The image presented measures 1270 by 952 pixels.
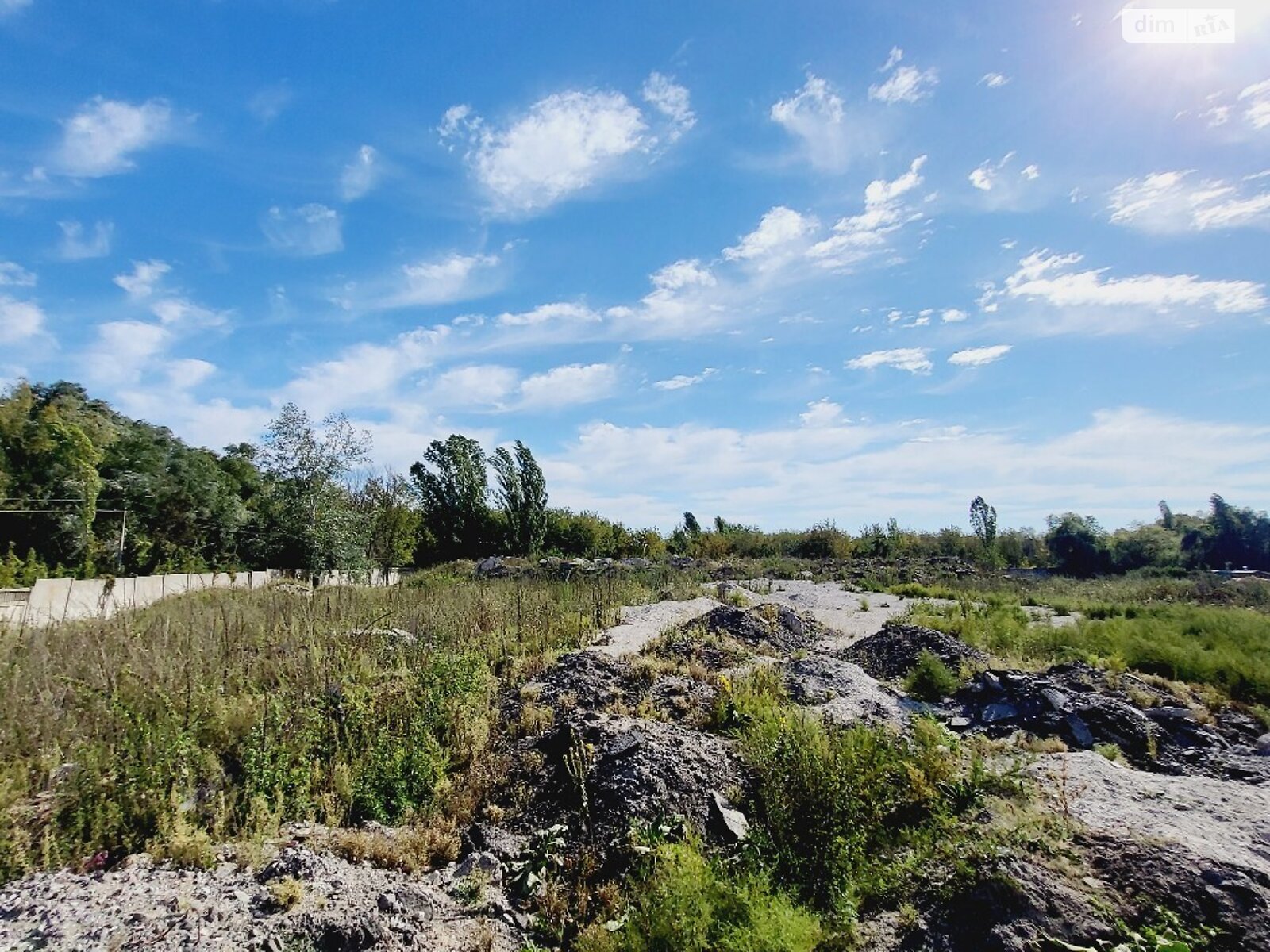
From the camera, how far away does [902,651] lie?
766cm

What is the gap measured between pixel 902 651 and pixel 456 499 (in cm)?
2300

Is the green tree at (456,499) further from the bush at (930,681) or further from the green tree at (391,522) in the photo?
the bush at (930,681)

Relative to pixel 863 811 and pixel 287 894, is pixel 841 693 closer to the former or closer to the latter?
pixel 863 811

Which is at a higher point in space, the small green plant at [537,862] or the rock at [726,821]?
the rock at [726,821]

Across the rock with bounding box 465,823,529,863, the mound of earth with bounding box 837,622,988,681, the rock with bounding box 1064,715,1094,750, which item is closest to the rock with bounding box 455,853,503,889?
the rock with bounding box 465,823,529,863

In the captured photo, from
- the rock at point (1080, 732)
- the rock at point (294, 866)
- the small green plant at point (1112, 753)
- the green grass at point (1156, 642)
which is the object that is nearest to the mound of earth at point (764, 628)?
the green grass at point (1156, 642)

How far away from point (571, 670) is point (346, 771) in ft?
8.19

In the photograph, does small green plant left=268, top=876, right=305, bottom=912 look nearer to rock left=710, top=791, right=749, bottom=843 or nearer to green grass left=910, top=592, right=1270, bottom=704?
rock left=710, top=791, right=749, bottom=843

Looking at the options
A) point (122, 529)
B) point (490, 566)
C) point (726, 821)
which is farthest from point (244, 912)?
point (122, 529)

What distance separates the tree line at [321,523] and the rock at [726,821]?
17.5 m

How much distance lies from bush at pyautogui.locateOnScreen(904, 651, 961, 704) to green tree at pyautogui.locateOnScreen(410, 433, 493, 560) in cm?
2248

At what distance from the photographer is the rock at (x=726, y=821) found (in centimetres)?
374

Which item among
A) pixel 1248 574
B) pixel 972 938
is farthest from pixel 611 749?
pixel 1248 574

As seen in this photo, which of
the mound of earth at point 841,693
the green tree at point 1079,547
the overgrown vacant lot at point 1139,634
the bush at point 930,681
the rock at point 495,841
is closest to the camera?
the rock at point 495,841
